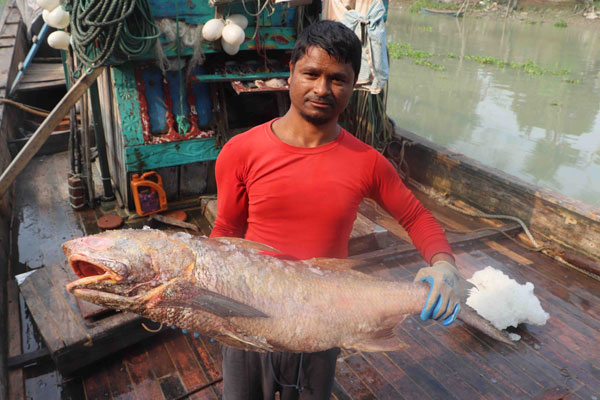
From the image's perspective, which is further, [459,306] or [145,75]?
[145,75]

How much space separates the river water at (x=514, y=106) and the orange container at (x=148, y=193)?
853 cm

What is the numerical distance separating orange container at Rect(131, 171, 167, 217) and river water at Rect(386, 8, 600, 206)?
28.0 ft

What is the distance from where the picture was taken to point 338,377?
324 centimetres

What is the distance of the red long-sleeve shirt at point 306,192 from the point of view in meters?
1.88

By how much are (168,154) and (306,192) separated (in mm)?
4027

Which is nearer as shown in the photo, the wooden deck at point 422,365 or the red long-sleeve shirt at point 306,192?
the red long-sleeve shirt at point 306,192

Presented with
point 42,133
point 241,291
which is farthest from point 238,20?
point 241,291

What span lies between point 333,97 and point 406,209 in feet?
2.23

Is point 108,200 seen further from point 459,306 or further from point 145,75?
point 459,306

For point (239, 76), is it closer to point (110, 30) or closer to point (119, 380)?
point (110, 30)

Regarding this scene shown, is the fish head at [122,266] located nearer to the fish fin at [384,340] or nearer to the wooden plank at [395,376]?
the fish fin at [384,340]

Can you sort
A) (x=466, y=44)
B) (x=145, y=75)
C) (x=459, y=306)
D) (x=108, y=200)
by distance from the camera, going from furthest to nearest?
(x=466, y=44) → (x=108, y=200) → (x=145, y=75) → (x=459, y=306)

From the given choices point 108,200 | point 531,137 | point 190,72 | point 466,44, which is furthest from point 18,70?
point 466,44

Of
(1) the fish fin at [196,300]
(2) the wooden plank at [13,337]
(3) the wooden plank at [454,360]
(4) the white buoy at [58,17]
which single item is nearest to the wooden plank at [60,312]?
(2) the wooden plank at [13,337]
